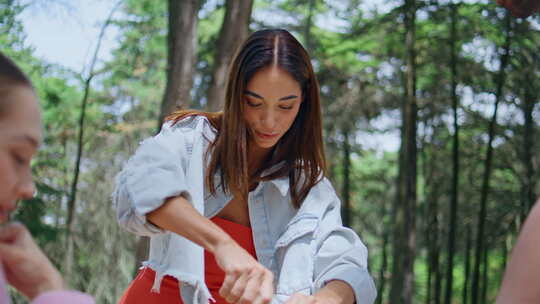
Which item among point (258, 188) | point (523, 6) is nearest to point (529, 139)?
point (258, 188)

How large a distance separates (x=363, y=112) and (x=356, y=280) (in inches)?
526

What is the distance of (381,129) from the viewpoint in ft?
54.2

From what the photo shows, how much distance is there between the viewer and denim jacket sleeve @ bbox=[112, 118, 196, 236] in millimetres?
1990

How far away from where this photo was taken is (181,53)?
24.1 feet

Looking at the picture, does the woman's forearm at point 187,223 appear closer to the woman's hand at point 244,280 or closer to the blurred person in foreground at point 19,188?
the woman's hand at point 244,280

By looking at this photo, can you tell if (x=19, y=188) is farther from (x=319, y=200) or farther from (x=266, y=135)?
(x=319, y=200)

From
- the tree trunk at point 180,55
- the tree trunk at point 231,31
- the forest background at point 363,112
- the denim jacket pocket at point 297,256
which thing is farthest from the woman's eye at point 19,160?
the forest background at point 363,112

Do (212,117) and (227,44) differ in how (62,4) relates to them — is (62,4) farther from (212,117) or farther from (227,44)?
(212,117)

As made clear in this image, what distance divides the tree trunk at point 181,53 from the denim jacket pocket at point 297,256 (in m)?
4.70

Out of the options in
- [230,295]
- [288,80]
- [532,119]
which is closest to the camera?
[230,295]

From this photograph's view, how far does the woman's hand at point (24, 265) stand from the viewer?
1.26m

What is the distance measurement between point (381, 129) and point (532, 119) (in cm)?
430

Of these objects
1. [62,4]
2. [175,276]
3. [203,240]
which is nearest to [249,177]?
[175,276]

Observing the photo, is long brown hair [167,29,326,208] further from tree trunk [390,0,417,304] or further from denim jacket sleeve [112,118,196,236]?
tree trunk [390,0,417,304]
